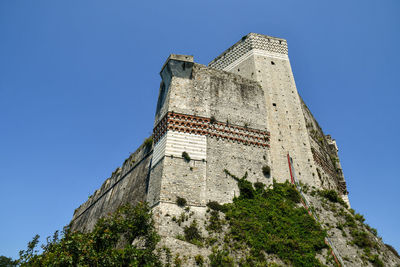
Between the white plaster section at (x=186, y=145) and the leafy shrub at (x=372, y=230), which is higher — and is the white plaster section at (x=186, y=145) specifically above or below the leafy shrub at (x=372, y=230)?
above

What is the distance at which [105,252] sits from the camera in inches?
416

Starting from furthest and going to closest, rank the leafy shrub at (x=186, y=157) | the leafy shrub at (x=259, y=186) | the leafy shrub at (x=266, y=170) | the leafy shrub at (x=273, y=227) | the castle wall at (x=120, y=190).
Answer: the castle wall at (x=120, y=190)
the leafy shrub at (x=266, y=170)
the leafy shrub at (x=259, y=186)
the leafy shrub at (x=186, y=157)
the leafy shrub at (x=273, y=227)

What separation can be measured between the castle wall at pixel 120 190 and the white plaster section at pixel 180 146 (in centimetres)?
287

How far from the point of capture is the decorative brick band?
54.9ft

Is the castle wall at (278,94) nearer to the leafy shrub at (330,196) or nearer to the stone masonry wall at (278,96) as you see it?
the stone masonry wall at (278,96)

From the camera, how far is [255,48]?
73.9 feet

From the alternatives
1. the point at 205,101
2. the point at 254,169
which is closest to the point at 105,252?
the point at 254,169

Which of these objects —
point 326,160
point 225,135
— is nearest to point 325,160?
point 326,160

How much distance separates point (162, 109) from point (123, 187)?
26.4 feet

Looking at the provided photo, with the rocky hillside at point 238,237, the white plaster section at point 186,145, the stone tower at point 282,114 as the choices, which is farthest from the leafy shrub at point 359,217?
the white plaster section at point 186,145

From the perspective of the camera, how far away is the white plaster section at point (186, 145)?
15906 millimetres

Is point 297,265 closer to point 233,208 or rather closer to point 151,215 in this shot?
point 233,208

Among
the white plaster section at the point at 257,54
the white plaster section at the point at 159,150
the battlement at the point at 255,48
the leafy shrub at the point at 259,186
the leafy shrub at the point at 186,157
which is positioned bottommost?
the leafy shrub at the point at 259,186

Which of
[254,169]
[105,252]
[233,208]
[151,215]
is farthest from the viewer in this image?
[254,169]
